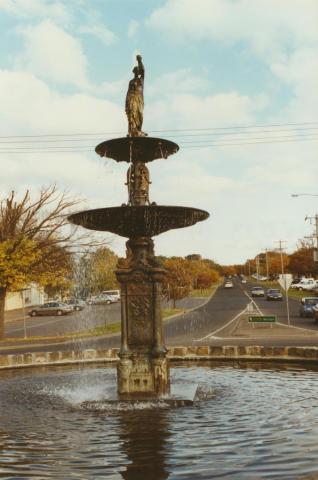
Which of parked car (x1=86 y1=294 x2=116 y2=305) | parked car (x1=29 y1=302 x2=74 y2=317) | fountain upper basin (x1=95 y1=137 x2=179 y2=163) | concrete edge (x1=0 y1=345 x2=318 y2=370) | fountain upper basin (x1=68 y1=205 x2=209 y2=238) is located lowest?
concrete edge (x1=0 y1=345 x2=318 y2=370)

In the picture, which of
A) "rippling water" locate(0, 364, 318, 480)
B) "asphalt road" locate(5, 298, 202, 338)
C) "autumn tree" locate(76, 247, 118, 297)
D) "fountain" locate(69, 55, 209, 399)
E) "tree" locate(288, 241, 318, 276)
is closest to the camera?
"rippling water" locate(0, 364, 318, 480)

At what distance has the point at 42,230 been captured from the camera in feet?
107

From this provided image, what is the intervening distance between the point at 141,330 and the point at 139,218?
255 centimetres

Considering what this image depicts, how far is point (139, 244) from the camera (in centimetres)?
1283

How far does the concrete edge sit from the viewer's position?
18.1 meters

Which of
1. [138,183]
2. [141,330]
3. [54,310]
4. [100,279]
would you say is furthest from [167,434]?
[100,279]

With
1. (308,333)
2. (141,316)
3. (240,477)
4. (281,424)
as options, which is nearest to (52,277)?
(308,333)

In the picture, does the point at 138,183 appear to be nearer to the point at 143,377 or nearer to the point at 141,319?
the point at 141,319

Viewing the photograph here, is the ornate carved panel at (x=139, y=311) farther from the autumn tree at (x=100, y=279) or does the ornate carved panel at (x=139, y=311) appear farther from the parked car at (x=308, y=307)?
the autumn tree at (x=100, y=279)

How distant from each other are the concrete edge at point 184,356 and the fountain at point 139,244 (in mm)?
6847

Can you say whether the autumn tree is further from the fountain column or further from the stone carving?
the fountain column

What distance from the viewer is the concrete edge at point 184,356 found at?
59.5ft

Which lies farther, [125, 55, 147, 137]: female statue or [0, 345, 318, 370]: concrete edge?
[0, 345, 318, 370]: concrete edge

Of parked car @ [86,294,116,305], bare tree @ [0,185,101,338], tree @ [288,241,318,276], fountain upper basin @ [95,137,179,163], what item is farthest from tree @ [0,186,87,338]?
tree @ [288,241,318,276]
